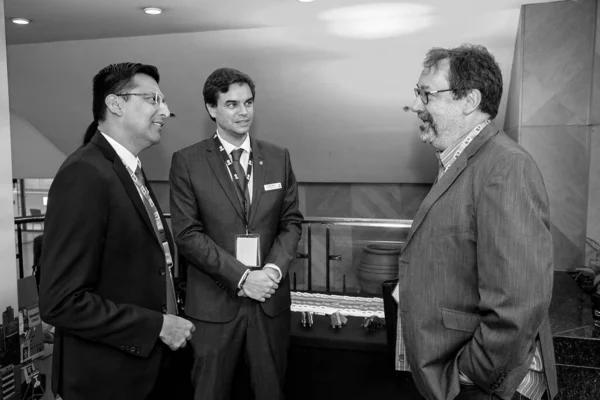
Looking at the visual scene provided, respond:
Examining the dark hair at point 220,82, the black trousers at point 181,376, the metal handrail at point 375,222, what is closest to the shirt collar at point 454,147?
the dark hair at point 220,82

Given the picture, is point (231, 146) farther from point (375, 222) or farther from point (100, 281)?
point (375, 222)

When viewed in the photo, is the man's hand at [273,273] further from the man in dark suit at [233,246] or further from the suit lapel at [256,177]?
the suit lapel at [256,177]

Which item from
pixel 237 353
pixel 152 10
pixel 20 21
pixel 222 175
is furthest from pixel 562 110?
pixel 20 21

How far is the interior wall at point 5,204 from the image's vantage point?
2322mm

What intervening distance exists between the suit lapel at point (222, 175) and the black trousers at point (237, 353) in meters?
0.43

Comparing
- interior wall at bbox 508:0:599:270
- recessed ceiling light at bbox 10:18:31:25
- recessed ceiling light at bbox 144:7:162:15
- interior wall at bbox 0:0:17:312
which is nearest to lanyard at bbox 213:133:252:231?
interior wall at bbox 0:0:17:312

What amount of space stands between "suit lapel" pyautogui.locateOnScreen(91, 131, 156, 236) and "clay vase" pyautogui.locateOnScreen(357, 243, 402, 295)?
362cm

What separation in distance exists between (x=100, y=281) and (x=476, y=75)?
4.33 feet

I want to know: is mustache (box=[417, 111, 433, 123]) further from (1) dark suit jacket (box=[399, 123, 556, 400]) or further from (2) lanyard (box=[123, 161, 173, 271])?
(2) lanyard (box=[123, 161, 173, 271])

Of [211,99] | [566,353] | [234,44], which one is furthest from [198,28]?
[566,353]

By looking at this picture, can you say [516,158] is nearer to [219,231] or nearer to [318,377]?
[219,231]

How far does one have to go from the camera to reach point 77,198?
142cm

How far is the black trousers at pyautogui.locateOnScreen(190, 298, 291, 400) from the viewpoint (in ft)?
6.94

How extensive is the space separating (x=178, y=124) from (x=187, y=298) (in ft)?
10.5
